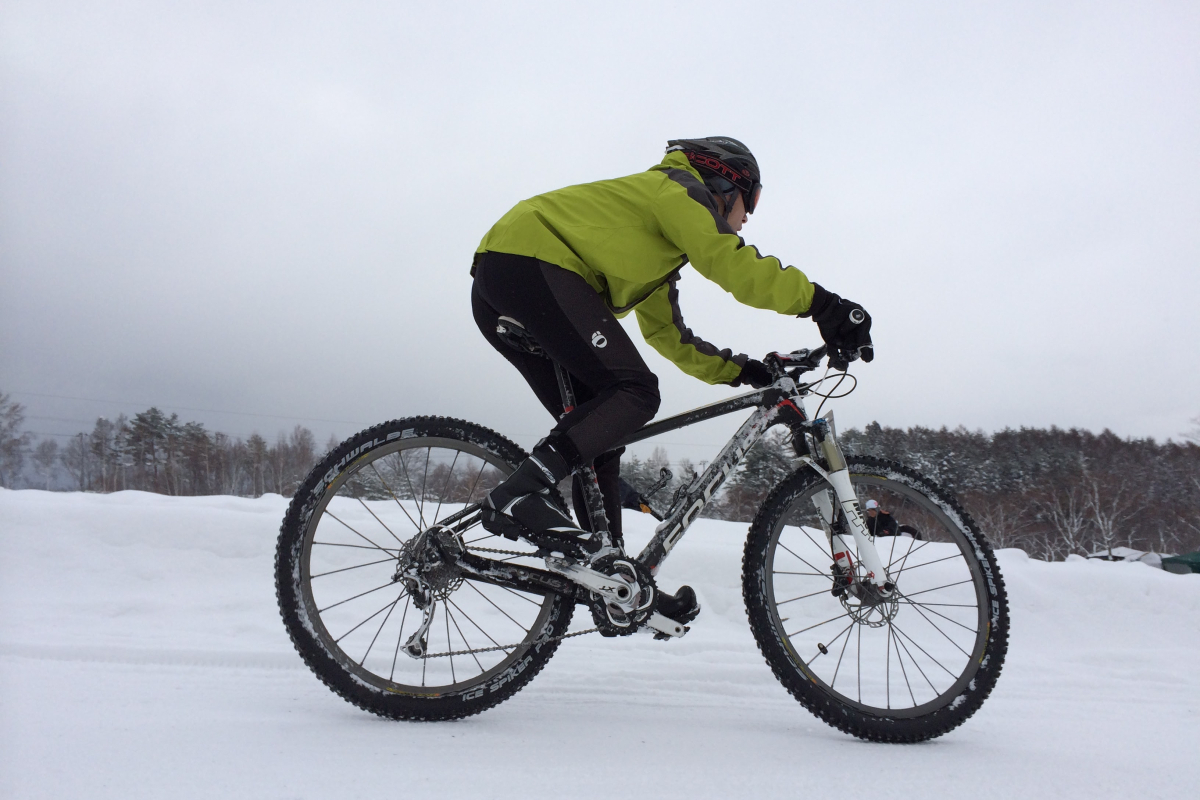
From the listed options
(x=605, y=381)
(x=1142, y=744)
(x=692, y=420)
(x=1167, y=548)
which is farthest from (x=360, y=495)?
(x=1167, y=548)

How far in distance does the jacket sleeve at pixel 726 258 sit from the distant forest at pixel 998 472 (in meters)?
33.9

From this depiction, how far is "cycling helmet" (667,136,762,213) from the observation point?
230 cm

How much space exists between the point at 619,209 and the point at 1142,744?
8.78 ft

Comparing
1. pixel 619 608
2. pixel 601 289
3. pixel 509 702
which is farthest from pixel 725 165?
pixel 509 702

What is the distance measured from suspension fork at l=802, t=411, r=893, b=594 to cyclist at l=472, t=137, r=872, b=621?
0.33 metres

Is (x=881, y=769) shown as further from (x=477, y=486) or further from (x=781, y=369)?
(x=477, y=486)

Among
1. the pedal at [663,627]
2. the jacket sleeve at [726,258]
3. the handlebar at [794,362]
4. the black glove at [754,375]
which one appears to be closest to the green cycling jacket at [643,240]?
the jacket sleeve at [726,258]

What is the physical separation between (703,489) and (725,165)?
126cm

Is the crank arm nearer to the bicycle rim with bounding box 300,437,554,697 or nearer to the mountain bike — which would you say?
the mountain bike

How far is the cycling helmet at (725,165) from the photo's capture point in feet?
7.55

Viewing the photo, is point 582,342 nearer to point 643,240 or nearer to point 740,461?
point 643,240

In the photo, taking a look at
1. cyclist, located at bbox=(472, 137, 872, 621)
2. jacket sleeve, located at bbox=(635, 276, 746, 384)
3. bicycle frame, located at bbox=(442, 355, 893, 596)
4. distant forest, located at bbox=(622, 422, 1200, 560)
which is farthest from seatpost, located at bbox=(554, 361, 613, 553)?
distant forest, located at bbox=(622, 422, 1200, 560)

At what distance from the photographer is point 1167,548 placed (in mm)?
36562

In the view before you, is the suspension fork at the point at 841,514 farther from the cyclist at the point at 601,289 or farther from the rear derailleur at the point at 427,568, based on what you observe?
the rear derailleur at the point at 427,568
